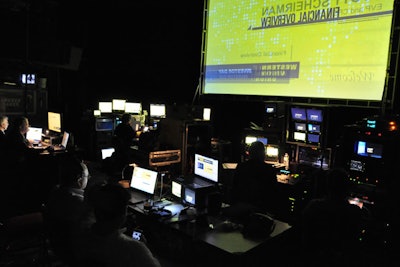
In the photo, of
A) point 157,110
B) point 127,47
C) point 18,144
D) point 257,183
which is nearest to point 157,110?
point 157,110

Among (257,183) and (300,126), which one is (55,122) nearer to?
(300,126)

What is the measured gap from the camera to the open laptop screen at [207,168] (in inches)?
171

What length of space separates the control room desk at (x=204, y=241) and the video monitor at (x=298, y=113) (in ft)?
8.65

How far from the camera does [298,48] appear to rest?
6.00 m

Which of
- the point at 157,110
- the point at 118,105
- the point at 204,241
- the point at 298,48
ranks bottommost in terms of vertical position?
the point at 204,241

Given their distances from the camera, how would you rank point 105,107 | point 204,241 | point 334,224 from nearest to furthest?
point 334,224
point 204,241
point 105,107

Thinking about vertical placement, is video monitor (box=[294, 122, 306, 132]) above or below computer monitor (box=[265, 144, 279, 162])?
above

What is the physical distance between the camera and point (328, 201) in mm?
2936

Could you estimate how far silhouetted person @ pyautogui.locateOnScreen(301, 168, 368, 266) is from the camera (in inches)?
111

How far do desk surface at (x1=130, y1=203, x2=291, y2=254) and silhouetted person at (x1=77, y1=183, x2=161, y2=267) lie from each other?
1.04 m

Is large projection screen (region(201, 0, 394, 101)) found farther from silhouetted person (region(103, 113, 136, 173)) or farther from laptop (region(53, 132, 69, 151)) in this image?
laptop (region(53, 132, 69, 151))

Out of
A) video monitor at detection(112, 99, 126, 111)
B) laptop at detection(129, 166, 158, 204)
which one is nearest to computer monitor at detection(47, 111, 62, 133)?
video monitor at detection(112, 99, 126, 111)

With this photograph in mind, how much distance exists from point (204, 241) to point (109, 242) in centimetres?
121

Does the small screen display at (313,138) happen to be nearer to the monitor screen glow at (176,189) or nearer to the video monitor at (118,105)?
the monitor screen glow at (176,189)
